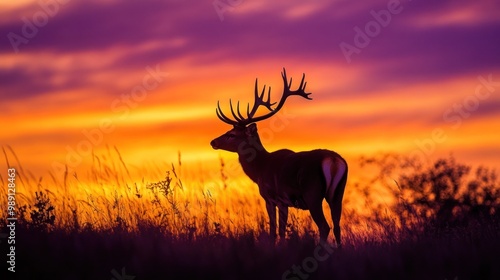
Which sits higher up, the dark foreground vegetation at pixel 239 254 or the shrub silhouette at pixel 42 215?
the shrub silhouette at pixel 42 215

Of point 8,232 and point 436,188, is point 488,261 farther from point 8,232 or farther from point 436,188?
point 436,188

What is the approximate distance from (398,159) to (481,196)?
1.91 meters

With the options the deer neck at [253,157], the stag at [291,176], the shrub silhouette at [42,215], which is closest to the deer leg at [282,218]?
the stag at [291,176]

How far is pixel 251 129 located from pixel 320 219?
115 inches

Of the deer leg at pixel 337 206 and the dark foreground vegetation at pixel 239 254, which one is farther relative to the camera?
the deer leg at pixel 337 206

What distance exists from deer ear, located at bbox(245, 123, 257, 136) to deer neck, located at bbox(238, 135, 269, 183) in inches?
4.8

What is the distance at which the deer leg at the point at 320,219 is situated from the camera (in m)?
12.4

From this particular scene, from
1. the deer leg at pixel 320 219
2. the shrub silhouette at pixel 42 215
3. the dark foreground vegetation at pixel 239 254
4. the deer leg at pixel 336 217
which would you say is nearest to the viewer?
the dark foreground vegetation at pixel 239 254

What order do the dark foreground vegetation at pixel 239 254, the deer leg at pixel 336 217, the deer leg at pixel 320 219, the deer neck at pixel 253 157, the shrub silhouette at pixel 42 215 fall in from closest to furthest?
the dark foreground vegetation at pixel 239 254 < the shrub silhouette at pixel 42 215 < the deer leg at pixel 336 217 < the deer leg at pixel 320 219 < the deer neck at pixel 253 157

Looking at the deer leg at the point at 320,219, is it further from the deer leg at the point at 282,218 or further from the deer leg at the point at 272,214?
the deer leg at the point at 272,214

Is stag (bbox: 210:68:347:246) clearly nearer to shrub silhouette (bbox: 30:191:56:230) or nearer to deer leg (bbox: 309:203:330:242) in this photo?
deer leg (bbox: 309:203:330:242)

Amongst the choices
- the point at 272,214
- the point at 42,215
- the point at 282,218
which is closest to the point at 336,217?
the point at 282,218

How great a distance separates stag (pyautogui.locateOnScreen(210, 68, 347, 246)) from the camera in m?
12.8

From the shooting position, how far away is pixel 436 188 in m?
17.3
